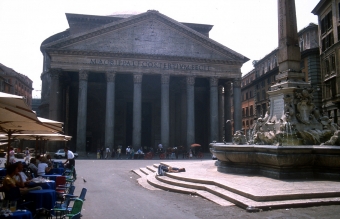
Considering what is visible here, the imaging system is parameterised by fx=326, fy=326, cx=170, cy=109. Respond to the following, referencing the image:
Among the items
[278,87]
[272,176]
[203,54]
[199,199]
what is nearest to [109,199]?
[199,199]

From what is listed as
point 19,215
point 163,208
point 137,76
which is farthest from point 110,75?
point 19,215

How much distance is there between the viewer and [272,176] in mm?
9211

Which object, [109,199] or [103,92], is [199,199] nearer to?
[109,199]

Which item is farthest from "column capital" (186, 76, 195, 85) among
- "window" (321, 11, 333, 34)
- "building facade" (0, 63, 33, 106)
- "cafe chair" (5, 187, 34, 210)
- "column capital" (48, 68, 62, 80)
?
"building facade" (0, 63, 33, 106)

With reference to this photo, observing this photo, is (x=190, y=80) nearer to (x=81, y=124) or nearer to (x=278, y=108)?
(x=81, y=124)

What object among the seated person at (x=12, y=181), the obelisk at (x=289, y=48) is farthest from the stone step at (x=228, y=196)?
the seated person at (x=12, y=181)

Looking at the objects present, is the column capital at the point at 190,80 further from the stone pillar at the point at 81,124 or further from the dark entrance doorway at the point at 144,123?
the stone pillar at the point at 81,124

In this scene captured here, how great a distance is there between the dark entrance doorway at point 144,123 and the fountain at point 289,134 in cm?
3115

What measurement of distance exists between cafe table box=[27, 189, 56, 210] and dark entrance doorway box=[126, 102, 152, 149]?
35351 millimetres

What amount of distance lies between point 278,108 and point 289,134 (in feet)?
3.74

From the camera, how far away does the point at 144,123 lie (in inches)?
1681

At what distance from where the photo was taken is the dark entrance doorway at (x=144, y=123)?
137 ft

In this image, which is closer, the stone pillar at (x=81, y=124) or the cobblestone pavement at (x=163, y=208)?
the cobblestone pavement at (x=163, y=208)

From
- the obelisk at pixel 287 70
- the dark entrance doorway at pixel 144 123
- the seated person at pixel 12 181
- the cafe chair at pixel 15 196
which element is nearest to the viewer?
the cafe chair at pixel 15 196
